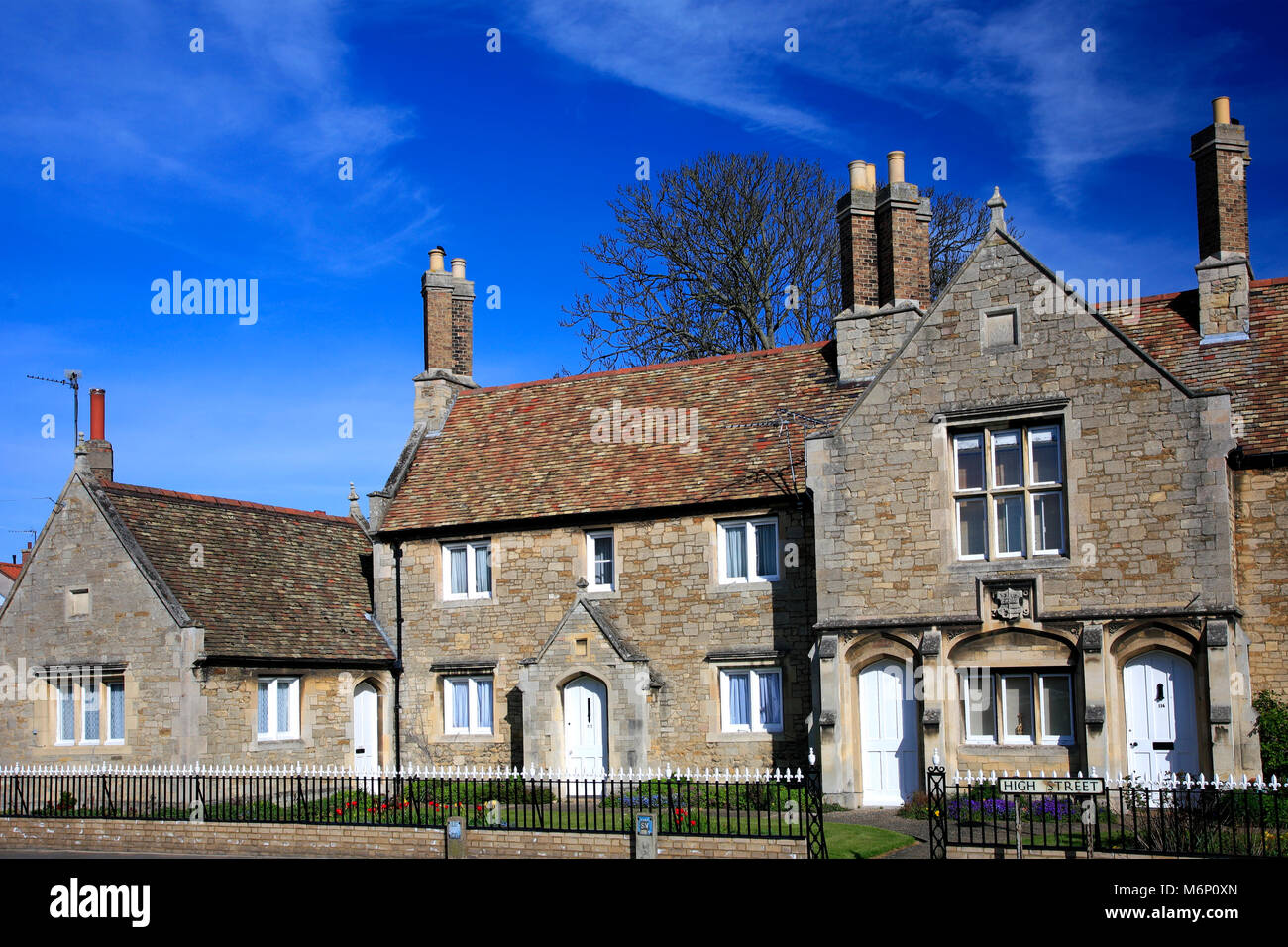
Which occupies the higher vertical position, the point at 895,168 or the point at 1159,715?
the point at 895,168

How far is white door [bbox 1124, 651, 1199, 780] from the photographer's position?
19516 millimetres

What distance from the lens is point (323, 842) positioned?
17953 millimetres

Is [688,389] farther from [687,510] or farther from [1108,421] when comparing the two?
[1108,421]

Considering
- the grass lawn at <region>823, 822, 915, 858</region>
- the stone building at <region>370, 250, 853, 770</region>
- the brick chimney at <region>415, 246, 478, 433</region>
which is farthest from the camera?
the brick chimney at <region>415, 246, 478, 433</region>

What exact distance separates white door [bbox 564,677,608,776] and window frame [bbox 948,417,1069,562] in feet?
25.4

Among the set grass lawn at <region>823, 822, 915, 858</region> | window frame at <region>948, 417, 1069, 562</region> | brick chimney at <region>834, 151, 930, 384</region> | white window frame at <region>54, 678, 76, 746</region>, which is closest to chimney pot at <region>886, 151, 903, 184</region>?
brick chimney at <region>834, 151, 930, 384</region>

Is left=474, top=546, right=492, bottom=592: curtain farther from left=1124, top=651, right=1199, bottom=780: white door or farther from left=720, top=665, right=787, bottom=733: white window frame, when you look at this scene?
left=1124, top=651, right=1199, bottom=780: white door

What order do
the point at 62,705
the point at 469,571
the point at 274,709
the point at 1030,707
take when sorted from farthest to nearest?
the point at 469,571
the point at 62,705
the point at 274,709
the point at 1030,707

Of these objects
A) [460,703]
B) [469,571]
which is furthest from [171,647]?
[469,571]

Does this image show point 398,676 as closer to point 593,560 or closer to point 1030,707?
point 593,560

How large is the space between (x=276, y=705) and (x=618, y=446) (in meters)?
8.85

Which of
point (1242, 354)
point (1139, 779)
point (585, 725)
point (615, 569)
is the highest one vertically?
point (1242, 354)
